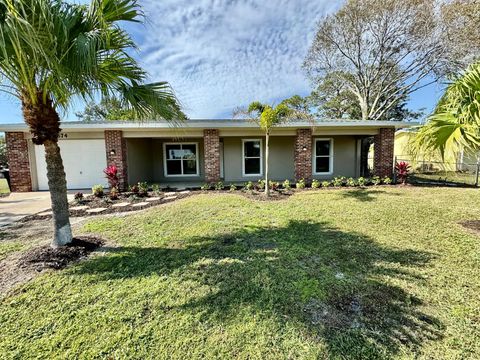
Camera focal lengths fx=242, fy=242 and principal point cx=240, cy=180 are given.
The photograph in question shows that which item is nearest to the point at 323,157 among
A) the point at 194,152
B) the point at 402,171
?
the point at 402,171

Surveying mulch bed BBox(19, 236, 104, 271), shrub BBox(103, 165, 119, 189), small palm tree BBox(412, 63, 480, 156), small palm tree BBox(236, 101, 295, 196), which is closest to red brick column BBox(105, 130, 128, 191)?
shrub BBox(103, 165, 119, 189)

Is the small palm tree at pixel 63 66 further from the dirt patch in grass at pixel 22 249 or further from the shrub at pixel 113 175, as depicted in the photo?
the shrub at pixel 113 175

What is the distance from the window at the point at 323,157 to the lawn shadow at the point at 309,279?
8204 mm

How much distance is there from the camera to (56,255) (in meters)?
3.79

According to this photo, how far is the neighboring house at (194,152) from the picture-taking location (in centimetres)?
1012

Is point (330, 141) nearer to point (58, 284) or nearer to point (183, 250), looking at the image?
point (183, 250)

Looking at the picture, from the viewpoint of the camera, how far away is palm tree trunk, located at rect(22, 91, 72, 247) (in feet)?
11.9

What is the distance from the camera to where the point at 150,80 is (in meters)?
4.16

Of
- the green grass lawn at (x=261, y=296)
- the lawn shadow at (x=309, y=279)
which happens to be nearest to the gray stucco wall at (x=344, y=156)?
the green grass lawn at (x=261, y=296)

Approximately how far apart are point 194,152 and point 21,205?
7424 mm

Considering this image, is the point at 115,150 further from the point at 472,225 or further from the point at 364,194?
the point at 472,225

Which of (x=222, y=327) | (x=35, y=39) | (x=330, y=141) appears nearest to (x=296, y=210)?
(x=222, y=327)

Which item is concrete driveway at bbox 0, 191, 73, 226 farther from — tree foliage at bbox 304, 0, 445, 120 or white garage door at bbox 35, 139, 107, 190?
tree foliage at bbox 304, 0, 445, 120

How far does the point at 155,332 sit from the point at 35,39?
127 inches
